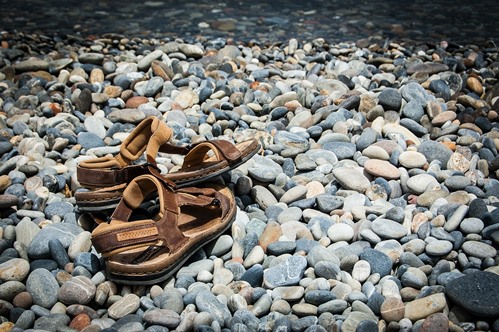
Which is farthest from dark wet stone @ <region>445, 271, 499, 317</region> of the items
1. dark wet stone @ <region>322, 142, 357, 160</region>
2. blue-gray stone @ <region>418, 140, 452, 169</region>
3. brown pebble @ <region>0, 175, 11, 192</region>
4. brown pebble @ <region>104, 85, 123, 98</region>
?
brown pebble @ <region>104, 85, 123, 98</region>

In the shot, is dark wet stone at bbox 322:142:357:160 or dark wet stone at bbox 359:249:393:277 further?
dark wet stone at bbox 322:142:357:160

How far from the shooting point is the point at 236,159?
277 centimetres

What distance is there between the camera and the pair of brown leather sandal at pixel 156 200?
90.9 inches

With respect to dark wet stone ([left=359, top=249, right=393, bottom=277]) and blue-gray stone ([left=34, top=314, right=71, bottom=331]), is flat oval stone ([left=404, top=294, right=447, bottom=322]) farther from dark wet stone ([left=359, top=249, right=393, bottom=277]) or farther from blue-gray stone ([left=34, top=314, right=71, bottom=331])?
blue-gray stone ([left=34, top=314, right=71, bottom=331])

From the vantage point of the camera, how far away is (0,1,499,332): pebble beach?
7.27 ft

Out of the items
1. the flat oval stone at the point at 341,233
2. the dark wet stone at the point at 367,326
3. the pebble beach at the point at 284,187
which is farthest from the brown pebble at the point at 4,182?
the dark wet stone at the point at 367,326

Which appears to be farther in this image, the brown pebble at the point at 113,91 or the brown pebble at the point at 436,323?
the brown pebble at the point at 113,91

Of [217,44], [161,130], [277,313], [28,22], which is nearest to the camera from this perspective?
[277,313]

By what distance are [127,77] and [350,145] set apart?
1.92 meters

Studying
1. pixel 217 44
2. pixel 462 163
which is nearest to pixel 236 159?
pixel 462 163

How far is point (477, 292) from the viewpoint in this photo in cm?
214

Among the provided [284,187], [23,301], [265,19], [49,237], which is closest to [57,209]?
[49,237]

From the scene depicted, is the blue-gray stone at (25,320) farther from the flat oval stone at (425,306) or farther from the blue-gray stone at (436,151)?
the blue-gray stone at (436,151)

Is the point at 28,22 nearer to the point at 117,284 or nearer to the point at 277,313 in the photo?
the point at 117,284
